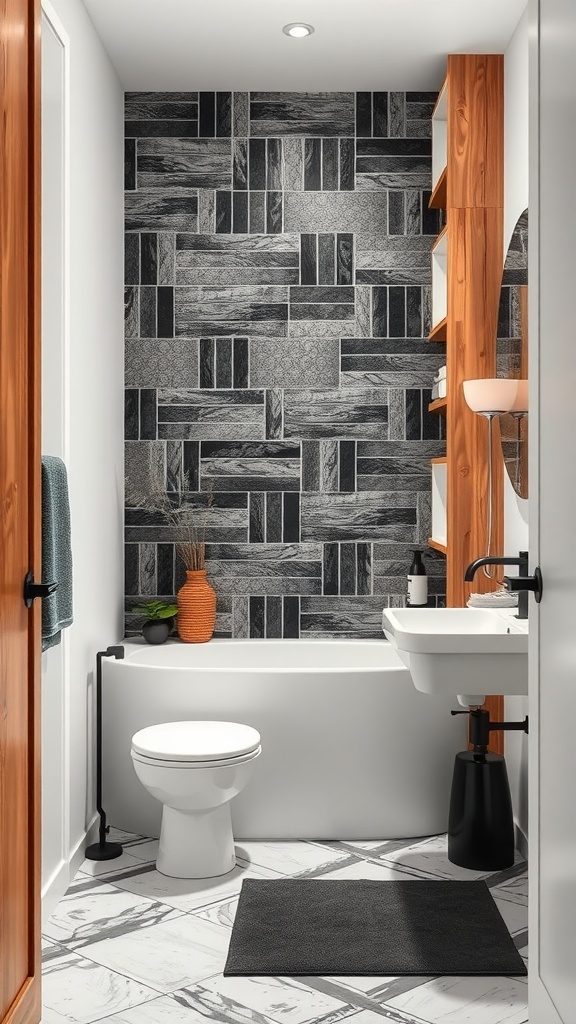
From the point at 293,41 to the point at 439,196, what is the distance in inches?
32.2

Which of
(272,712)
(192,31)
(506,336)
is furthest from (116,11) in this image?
(272,712)

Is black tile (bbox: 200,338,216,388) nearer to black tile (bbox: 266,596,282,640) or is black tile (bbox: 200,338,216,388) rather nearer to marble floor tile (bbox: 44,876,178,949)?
black tile (bbox: 266,596,282,640)

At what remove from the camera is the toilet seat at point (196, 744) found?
304 centimetres

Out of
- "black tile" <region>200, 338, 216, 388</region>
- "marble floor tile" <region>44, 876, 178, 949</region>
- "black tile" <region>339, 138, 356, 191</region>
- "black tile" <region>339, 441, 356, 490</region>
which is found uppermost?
"black tile" <region>339, 138, 356, 191</region>

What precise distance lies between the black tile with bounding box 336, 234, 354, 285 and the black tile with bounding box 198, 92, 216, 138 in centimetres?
70

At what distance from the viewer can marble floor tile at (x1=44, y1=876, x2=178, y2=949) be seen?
8.96ft

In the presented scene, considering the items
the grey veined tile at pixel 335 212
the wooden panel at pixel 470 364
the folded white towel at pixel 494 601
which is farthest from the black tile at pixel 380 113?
the folded white towel at pixel 494 601

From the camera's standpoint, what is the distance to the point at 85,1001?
7.76 feet

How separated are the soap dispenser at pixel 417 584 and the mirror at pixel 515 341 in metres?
0.72

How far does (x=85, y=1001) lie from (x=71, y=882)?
2.52ft

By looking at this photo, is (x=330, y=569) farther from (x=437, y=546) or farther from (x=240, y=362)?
(x=240, y=362)

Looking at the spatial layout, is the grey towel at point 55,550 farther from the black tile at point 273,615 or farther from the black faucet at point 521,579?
the black tile at point 273,615

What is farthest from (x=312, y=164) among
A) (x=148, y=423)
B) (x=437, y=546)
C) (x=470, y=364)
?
(x=437, y=546)

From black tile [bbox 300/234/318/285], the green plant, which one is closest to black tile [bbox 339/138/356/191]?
black tile [bbox 300/234/318/285]
